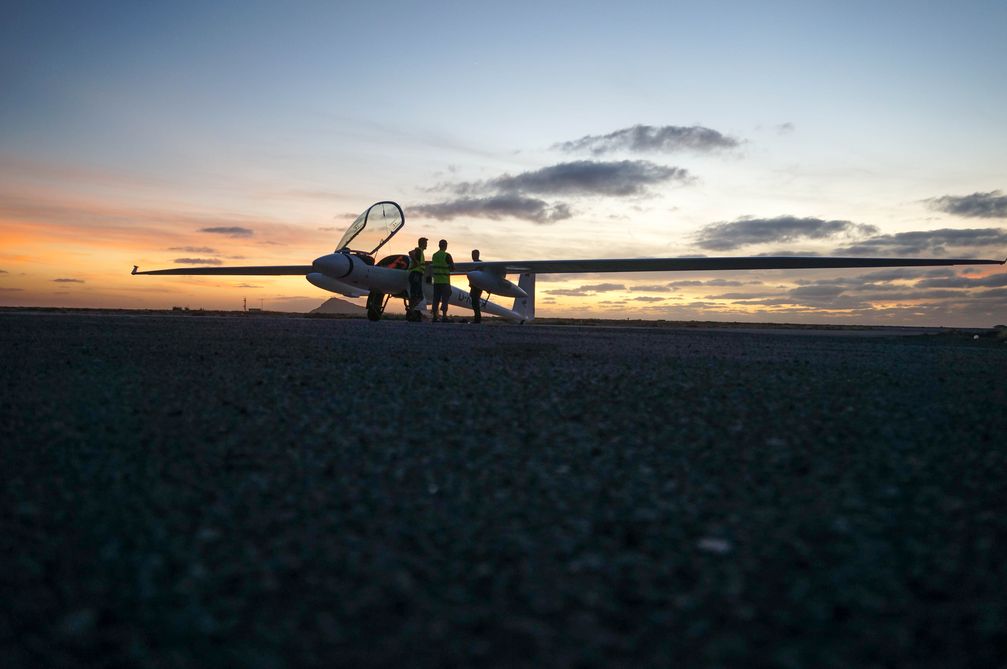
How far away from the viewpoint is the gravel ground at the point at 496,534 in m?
1.04

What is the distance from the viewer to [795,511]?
5.40 ft

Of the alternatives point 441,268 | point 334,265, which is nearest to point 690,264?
point 441,268

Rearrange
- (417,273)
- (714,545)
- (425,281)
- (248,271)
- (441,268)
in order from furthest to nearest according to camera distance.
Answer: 1. (248,271)
2. (425,281)
3. (417,273)
4. (441,268)
5. (714,545)

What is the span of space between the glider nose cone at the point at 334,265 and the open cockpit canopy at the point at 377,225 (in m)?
0.73

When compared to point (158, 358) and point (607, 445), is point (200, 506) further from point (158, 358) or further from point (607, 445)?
point (158, 358)

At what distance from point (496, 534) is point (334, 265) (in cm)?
1646

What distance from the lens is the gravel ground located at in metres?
1.04

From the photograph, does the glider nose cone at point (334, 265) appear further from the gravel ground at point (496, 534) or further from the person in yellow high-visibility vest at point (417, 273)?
the gravel ground at point (496, 534)

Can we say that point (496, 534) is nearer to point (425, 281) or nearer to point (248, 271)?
point (425, 281)

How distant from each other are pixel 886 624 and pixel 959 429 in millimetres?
2099

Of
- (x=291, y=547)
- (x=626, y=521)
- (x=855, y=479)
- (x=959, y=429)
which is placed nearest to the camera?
(x=291, y=547)

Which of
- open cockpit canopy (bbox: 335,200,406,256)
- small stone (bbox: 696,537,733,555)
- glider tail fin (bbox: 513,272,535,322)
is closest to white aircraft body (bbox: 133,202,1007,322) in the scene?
open cockpit canopy (bbox: 335,200,406,256)

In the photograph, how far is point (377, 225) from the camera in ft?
60.1

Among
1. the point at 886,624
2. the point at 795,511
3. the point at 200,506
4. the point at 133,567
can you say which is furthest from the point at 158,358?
the point at 886,624
